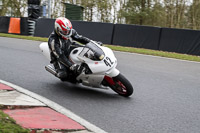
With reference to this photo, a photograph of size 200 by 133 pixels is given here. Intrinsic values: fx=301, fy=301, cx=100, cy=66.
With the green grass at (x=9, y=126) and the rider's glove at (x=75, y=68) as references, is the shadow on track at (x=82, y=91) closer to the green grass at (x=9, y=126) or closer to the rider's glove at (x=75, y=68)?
the rider's glove at (x=75, y=68)

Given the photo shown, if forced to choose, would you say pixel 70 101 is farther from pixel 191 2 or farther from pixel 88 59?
pixel 191 2

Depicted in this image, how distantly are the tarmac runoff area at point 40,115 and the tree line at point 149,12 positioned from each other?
24346 millimetres

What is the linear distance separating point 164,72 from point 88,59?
4.16 metres

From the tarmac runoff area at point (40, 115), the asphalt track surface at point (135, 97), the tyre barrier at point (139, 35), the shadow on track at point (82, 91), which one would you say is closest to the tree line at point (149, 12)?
the tyre barrier at point (139, 35)

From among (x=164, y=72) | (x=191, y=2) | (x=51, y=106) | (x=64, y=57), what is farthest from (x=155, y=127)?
(x=191, y=2)

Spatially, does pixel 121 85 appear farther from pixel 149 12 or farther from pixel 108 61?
pixel 149 12

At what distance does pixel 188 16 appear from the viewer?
2888cm

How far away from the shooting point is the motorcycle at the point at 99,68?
5.69 m

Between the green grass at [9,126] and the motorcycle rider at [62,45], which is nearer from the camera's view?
the green grass at [9,126]

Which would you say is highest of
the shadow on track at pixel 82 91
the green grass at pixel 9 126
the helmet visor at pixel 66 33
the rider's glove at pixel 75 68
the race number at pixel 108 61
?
the helmet visor at pixel 66 33

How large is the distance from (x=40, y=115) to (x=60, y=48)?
7.43ft

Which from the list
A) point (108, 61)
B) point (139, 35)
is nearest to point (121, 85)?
point (108, 61)

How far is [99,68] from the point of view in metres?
5.68

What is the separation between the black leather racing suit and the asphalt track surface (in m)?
0.63
